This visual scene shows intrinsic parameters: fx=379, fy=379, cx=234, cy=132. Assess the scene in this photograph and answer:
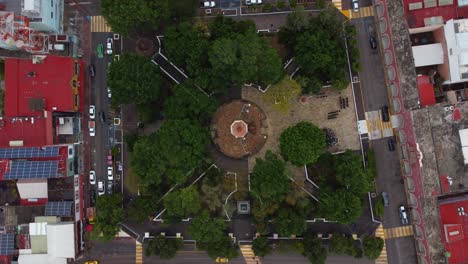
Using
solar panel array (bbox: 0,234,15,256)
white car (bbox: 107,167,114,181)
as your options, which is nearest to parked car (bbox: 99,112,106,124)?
white car (bbox: 107,167,114,181)

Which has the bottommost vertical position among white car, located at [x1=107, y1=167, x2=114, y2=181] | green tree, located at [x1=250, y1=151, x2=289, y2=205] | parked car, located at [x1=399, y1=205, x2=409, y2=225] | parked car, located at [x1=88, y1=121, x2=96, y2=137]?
parked car, located at [x1=399, y1=205, x2=409, y2=225]

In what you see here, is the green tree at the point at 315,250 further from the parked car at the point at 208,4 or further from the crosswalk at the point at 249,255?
the parked car at the point at 208,4

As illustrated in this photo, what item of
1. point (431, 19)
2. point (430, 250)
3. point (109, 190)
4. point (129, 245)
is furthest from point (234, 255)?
point (431, 19)

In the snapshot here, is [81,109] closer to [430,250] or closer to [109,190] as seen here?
[109,190]

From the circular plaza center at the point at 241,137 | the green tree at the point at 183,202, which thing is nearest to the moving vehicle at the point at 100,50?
the circular plaza center at the point at 241,137

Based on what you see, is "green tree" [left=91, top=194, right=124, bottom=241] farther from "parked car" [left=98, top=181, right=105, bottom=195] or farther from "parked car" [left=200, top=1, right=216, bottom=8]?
"parked car" [left=200, top=1, right=216, bottom=8]

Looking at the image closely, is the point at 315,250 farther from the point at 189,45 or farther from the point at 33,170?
the point at 33,170

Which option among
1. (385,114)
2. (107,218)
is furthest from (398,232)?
(107,218)
